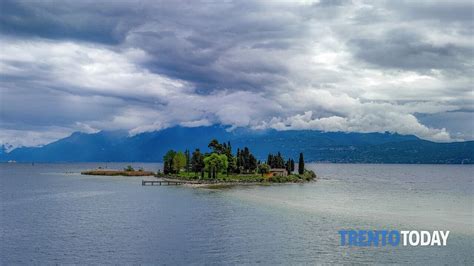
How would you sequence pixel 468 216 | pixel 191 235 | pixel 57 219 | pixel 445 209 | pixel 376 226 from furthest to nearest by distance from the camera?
pixel 445 209 < pixel 468 216 < pixel 57 219 < pixel 376 226 < pixel 191 235

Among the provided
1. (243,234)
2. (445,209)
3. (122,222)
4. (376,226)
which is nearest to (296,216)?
(376,226)

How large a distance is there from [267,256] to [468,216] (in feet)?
213

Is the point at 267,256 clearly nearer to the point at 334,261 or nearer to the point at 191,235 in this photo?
the point at 334,261

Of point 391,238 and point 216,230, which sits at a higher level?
point 216,230

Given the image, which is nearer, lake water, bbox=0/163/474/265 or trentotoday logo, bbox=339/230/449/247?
lake water, bbox=0/163/474/265

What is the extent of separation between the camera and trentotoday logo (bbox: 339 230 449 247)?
214ft

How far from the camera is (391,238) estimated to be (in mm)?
68875

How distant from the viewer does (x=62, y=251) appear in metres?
59.8

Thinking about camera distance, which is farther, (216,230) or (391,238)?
(216,230)

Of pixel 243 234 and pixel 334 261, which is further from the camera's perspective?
pixel 243 234

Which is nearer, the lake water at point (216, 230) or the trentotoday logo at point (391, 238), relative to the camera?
the lake water at point (216, 230)

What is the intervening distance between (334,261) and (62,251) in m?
36.5

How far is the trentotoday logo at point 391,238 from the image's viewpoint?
6519 cm

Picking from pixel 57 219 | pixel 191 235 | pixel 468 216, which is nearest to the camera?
pixel 191 235
